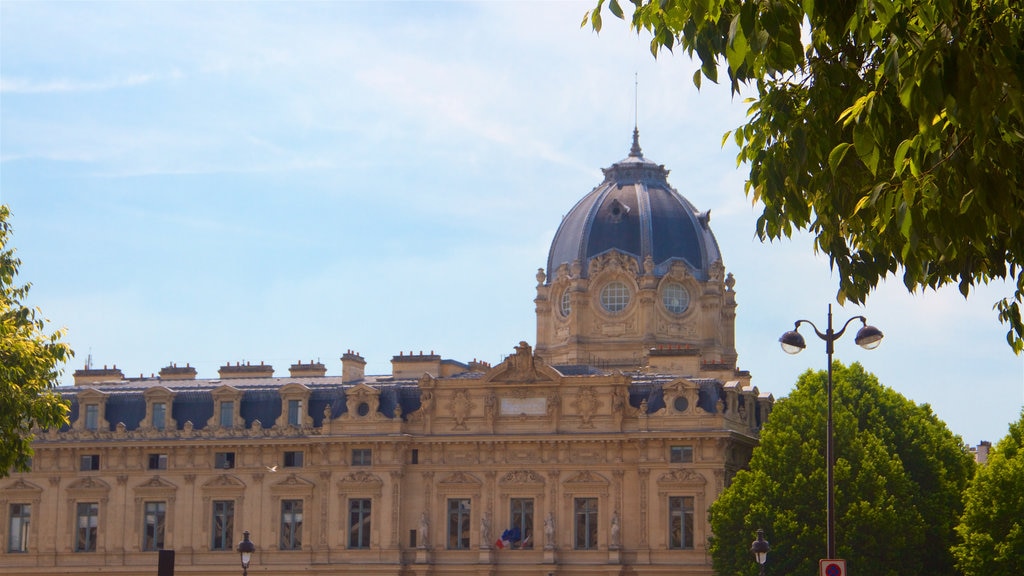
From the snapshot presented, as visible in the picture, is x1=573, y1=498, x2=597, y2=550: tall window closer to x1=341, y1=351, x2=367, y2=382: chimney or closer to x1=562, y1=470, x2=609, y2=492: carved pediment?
x1=562, y1=470, x2=609, y2=492: carved pediment

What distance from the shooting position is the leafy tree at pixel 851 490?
70125mm

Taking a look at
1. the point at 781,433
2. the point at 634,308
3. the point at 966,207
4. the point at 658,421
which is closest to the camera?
the point at 966,207

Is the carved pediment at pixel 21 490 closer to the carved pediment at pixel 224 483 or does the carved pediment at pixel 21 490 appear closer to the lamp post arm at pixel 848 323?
the carved pediment at pixel 224 483

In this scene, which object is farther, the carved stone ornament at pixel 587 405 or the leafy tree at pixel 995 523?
the carved stone ornament at pixel 587 405

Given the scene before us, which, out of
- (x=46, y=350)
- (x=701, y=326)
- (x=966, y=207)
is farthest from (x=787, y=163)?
(x=701, y=326)

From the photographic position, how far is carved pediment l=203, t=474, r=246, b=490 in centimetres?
8588

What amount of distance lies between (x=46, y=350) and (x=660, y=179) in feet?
214

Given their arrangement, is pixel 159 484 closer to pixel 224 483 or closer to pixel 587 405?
pixel 224 483

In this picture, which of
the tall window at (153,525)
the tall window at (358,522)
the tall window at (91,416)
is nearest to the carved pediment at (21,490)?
the tall window at (91,416)

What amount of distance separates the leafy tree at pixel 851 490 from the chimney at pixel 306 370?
26.3 metres

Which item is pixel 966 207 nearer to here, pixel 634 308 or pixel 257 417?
pixel 257 417

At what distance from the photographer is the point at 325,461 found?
3346 inches

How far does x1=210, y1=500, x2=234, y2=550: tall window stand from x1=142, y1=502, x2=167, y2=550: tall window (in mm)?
2893

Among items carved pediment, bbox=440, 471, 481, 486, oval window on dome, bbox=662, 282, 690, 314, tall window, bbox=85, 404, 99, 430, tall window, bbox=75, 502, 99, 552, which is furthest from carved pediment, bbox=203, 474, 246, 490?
oval window on dome, bbox=662, 282, 690, 314
